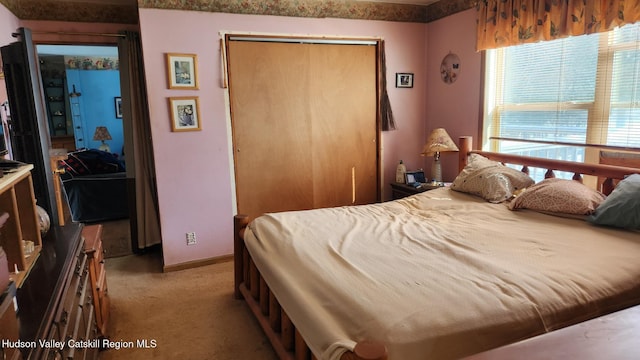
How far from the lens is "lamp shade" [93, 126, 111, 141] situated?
8.02 m

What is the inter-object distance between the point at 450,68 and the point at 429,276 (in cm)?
285

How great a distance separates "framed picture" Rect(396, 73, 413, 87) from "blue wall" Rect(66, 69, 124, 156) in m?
5.90

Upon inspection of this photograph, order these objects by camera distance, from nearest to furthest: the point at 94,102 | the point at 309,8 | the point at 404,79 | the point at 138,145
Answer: the point at 309,8 → the point at 138,145 → the point at 404,79 → the point at 94,102

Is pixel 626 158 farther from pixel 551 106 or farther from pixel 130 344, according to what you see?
pixel 130 344

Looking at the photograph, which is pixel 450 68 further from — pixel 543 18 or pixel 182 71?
pixel 182 71

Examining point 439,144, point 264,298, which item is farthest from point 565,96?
point 264,298

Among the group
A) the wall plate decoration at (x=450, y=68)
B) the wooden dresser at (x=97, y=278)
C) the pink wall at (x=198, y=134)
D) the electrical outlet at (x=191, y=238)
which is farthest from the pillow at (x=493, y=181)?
the wooden dresser at (x=97, y=278)

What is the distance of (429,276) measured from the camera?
1.93 metres

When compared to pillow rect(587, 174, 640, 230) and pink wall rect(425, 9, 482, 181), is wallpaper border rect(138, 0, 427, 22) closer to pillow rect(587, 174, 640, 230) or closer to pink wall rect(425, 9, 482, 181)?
pink wall rect(425, 9, 482, 181)

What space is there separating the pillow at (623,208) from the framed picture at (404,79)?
237 centimetres

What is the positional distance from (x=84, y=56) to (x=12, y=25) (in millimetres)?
5105

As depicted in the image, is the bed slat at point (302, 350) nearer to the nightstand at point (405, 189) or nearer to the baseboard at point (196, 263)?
the baseboard at point (196, 263)

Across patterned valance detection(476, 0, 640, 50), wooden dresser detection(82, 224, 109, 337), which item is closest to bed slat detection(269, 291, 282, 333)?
wooden dresser detection(82, 224, 109, 337)

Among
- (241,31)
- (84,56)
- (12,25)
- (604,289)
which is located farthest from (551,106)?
(84,56)
